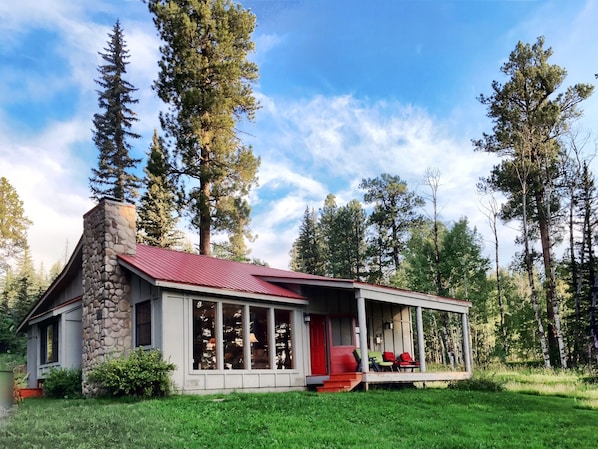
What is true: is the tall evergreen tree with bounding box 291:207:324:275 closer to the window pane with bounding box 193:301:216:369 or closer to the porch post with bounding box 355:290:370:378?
the porch post with bounding box 355:290:370:378

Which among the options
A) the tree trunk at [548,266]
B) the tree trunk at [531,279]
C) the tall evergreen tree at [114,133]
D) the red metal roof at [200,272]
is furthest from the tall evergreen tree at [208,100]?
the tree trunk at [548,266]

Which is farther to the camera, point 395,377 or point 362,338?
point 395,377

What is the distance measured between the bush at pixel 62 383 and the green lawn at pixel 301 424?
8.98 ft

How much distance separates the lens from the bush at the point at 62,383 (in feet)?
44.1

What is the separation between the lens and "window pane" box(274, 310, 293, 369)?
1456 cm

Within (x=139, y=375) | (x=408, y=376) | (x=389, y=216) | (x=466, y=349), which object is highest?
(x=389, y=216)

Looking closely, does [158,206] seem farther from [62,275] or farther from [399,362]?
[399,362]

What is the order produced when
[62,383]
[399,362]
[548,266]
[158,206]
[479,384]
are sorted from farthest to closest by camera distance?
[158,206], [548,266], [399,362], [479,384], [62,383]

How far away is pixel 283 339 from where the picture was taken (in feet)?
48.4

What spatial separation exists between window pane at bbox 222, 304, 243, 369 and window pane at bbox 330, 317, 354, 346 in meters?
3.75

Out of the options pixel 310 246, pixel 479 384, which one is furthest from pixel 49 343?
pixel 310 246

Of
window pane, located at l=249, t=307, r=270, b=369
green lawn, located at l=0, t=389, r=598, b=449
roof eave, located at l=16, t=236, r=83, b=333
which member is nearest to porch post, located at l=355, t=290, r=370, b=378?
green lawn, located at l=0, t=389, r=598, b=449

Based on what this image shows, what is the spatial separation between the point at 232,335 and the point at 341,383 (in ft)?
9.82

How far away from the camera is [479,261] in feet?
96.0
